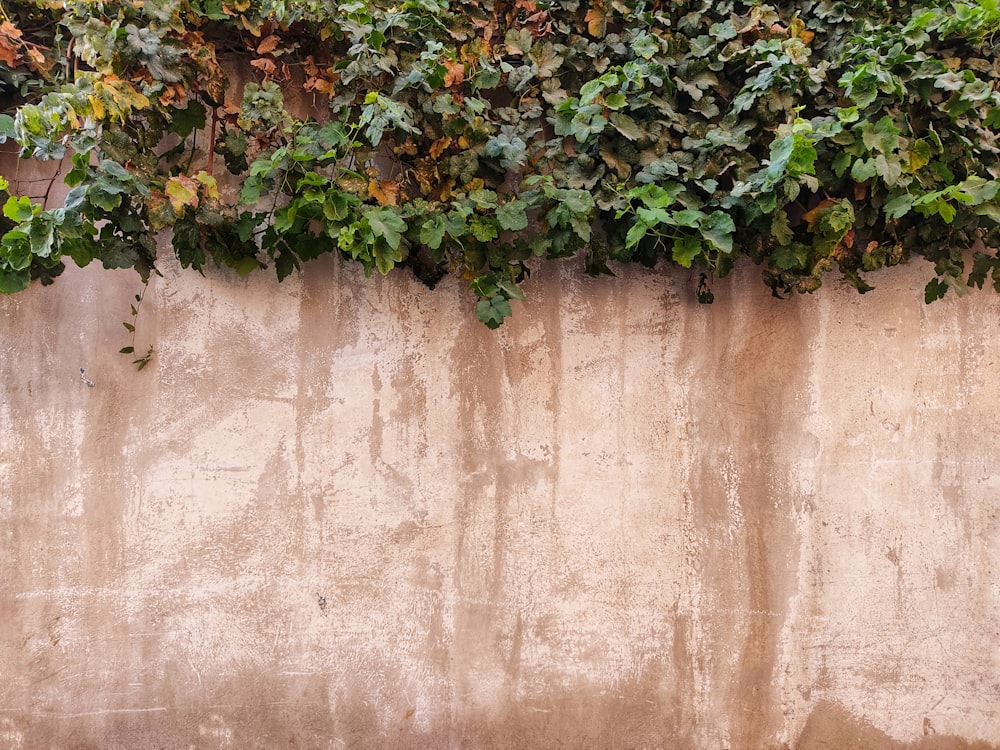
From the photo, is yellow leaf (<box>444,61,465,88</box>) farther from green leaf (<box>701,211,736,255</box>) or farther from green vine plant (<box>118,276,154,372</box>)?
green vine plant (<box>118,276,154,372</box>)

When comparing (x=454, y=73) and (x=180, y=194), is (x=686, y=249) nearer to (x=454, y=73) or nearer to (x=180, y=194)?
(x=454, y=73)

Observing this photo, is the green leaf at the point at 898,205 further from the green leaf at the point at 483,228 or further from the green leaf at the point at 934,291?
the green leaf at the point at 483,228

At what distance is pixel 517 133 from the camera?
2045mm

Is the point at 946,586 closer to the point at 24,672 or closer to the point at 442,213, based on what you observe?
the point at 442,213

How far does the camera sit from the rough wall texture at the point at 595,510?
2225 mm

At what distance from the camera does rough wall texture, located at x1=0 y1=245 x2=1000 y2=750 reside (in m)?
2.22

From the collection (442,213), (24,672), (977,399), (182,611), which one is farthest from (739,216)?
(24,672)

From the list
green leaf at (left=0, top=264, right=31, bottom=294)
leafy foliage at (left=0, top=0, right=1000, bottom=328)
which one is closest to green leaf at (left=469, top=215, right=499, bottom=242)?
leafy foliage at (left=0, top=0, right=1000, bottom=328)

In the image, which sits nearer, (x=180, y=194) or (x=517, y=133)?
(x=180, y=194)

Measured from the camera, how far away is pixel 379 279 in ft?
7.36

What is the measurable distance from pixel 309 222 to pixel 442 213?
473mm

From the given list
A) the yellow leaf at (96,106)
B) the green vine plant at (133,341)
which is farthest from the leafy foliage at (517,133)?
the green vine plant at (133,341)

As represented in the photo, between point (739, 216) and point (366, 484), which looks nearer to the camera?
point (739, 216)

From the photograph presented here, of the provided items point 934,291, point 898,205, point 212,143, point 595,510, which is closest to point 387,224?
point 212,143
